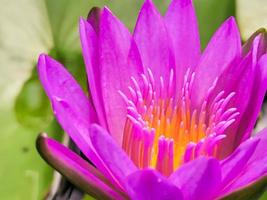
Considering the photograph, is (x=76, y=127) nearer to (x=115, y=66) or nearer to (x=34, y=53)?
(x=115, y=66)

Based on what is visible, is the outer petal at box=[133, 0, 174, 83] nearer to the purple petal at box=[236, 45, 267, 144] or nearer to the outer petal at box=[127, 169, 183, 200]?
the purple petal at box=[236, 45, 267, 144]

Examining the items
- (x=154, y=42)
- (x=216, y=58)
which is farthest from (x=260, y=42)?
(x=154, y=42)

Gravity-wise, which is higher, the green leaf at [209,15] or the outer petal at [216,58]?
the outer petal at [216,58]

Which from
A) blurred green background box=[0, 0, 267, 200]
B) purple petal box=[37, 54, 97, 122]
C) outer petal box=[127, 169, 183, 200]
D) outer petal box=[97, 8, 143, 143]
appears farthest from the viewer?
blurred green background box=[0, 0, 267, 200]

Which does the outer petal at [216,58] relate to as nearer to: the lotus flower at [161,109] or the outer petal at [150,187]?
the lotus flower at [161,109]

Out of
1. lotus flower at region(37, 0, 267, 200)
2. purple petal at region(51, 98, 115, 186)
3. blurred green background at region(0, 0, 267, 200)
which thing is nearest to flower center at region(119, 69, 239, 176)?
lotus flower at region(37, 0, 267, 200)

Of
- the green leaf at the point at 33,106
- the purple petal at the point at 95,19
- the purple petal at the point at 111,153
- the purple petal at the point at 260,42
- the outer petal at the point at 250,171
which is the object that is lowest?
the green leaf at the point at 33,106

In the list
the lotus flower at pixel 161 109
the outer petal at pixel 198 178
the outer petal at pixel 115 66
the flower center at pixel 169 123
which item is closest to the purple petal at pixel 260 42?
the lotus flower at pixel 161 109
